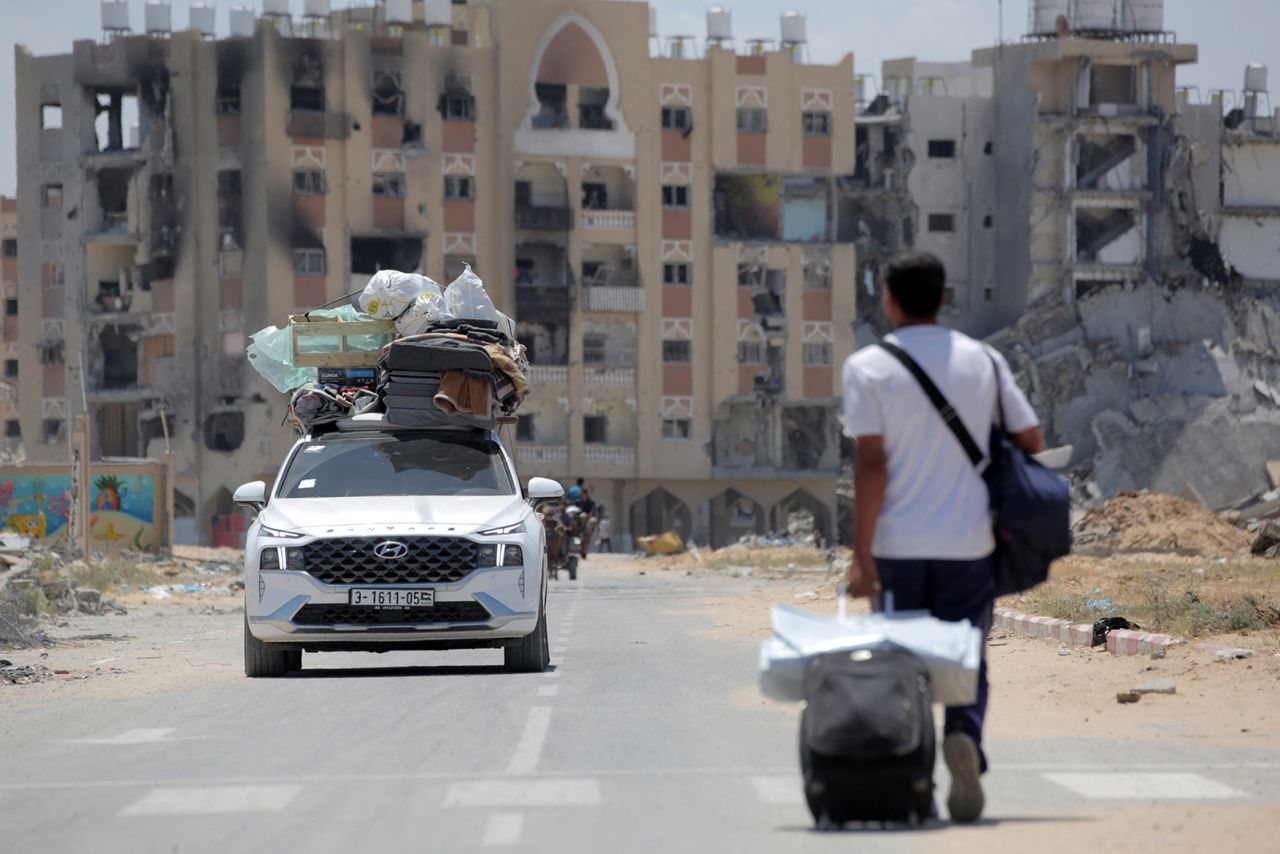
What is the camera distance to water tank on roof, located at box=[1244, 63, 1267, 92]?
102000 mm

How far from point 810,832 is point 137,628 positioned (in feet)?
68.6

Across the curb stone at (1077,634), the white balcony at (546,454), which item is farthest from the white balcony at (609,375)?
the curb stone at (1077,634)

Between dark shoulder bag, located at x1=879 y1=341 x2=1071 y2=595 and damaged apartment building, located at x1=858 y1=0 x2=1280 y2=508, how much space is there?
78.9 metres

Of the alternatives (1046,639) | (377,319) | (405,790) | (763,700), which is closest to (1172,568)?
(1046,639)

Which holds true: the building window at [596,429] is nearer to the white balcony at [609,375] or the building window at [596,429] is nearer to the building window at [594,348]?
the white balcony at [609,375]

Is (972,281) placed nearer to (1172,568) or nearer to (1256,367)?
(1256,367)

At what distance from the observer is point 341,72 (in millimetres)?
82875

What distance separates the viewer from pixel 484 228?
277 feet

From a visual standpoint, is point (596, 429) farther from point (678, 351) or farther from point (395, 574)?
point (395, 574)

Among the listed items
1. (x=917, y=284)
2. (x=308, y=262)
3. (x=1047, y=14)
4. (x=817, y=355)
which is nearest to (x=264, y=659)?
(x=917, y=284)

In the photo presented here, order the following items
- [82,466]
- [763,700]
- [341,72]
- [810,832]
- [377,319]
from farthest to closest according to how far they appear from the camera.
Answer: [341,72], [82,466], [377,319], [763,700], [810,832]

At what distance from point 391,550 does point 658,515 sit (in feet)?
240

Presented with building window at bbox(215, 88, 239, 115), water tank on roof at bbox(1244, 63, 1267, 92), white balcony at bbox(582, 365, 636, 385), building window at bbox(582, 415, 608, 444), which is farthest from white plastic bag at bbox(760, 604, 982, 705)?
water tank on roof at bbox(1244, 63, 1267, 92)

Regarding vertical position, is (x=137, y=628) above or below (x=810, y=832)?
below
